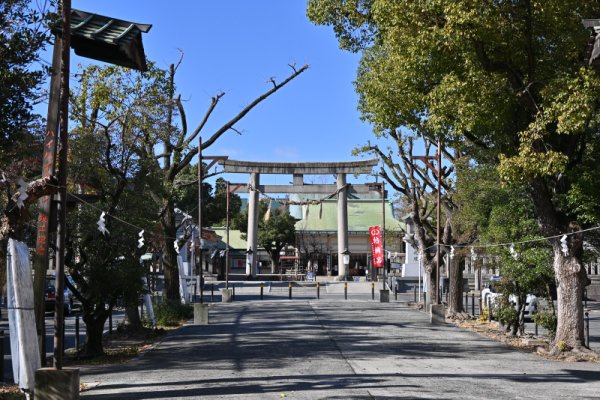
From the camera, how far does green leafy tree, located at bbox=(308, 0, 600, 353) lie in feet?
47.4

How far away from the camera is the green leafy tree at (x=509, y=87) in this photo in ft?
47.4

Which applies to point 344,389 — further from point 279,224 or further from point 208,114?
point 279,224

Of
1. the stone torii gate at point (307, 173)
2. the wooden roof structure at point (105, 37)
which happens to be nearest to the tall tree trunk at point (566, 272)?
the wooden roof structure at point (105, 37)

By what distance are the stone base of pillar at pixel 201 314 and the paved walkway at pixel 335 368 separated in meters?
0.27

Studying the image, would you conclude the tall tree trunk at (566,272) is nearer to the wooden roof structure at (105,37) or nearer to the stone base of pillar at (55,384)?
the wooden roof structure at (105,37)

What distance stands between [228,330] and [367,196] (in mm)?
53935

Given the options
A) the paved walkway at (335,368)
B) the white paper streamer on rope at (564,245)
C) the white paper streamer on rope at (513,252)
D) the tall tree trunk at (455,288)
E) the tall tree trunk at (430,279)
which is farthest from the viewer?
the tall tree trunk at (430,279)

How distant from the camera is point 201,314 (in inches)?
923

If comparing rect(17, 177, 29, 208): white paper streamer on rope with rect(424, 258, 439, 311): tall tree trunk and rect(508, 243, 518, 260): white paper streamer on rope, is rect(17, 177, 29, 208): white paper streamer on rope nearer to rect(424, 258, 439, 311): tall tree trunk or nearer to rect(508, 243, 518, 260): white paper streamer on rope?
rect(508, 243, 518, 260): white paper streamer on rope

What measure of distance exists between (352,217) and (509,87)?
176 feet

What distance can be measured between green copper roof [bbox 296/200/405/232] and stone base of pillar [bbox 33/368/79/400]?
2276 inches

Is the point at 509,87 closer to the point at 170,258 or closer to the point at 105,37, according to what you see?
the point at 105,37

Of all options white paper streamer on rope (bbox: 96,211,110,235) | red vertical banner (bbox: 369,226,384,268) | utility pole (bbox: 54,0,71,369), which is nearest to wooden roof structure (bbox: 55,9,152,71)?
utility pole (bbox: 54,0,71,369)

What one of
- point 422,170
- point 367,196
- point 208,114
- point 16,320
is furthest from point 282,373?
point 367,196
